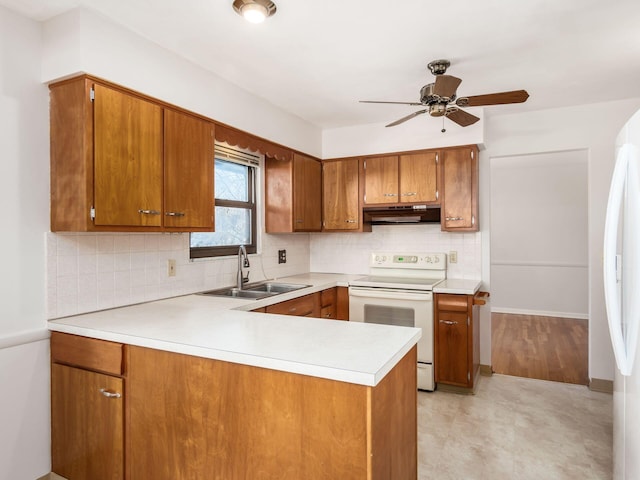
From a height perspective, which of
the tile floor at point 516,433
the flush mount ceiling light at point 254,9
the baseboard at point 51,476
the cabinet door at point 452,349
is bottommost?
the tile floor at point 516,433

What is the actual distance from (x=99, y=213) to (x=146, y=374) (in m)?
0.83

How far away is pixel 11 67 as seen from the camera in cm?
192

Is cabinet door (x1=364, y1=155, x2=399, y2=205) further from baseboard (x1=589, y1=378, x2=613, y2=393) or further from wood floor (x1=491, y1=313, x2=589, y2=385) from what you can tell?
baseboard (x1=589, y1=378, x2=613, y2=393)

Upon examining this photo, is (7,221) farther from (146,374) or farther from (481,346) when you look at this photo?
(481,346)

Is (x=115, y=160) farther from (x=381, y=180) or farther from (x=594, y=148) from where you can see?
(x=594, y=148)

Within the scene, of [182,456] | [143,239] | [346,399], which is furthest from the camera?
[143,239]

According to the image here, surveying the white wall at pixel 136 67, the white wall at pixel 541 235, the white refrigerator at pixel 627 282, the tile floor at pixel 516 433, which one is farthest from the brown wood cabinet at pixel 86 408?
the white wall at pixel 541 235

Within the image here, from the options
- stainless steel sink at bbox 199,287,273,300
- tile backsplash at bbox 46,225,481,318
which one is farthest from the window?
stainless steel sink at bbox 199,287,273,300

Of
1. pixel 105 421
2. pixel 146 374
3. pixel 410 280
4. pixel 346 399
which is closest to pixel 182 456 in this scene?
pixel 146 374

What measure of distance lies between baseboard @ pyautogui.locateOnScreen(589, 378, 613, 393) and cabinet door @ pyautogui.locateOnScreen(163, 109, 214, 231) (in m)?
3.44

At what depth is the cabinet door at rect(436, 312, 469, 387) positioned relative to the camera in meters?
3.25

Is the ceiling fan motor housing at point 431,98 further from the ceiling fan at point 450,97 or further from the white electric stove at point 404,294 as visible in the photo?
the white electric stove at point 404,294

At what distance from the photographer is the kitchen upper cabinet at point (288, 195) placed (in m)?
3.69

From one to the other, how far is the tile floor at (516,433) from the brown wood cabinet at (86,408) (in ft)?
5.30
